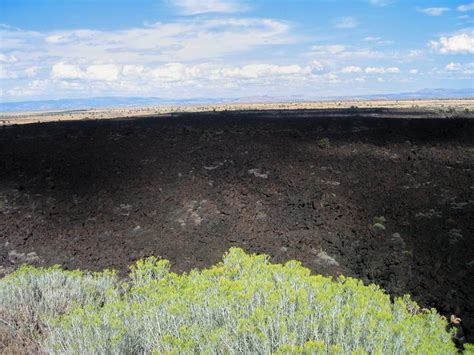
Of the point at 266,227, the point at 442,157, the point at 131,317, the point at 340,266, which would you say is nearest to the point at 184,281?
the point at 131,317

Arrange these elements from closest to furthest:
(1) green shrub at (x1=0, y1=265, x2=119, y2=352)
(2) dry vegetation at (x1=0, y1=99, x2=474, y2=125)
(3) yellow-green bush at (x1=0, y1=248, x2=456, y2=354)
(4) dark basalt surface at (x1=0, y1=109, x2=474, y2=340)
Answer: (3) yellow-green bush at (x1=0, y1=248, x2=456, y2=354) → (1) green shrub at (x1=0, y1=265, x2=119, y2=352) → (4) dark basalt surface at (x1=0, y1=109, x2=474, y2=340) → (2) dry vegetation at (x1=0, y1=99, x2=474, y2=125)

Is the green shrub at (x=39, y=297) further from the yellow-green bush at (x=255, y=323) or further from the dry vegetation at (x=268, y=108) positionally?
the dry vegetation at (x=268, y=108)

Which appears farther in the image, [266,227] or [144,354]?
[266,227]

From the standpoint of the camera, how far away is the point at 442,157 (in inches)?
480

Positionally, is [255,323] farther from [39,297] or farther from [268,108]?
[268,108]

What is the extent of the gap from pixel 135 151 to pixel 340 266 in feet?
28.6

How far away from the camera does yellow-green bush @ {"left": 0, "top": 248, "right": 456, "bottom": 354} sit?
3.47m

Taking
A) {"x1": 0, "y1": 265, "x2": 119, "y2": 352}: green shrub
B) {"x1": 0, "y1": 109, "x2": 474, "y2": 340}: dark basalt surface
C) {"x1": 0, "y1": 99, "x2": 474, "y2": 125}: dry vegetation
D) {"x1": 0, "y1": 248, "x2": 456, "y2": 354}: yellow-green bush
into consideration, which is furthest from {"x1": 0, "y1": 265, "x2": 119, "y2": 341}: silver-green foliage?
{"x1": 0, "y1": 99, "x2": 474, "y2": 125}: dry vegetation

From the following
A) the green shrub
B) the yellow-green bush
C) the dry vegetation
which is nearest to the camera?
the yellow-green bush

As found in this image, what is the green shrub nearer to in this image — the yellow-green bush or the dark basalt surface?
the yellow-green bush

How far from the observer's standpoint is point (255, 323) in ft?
11.9

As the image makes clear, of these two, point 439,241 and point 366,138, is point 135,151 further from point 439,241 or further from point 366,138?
point 439,241

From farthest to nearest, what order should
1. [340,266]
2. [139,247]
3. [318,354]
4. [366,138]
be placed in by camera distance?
1. [366,138]
2. [139,247]
3. [340,266]
4. [318,354]

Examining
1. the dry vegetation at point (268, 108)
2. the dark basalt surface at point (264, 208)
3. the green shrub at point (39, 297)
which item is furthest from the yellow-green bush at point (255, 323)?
the dry vegetation at point (268, 108)
